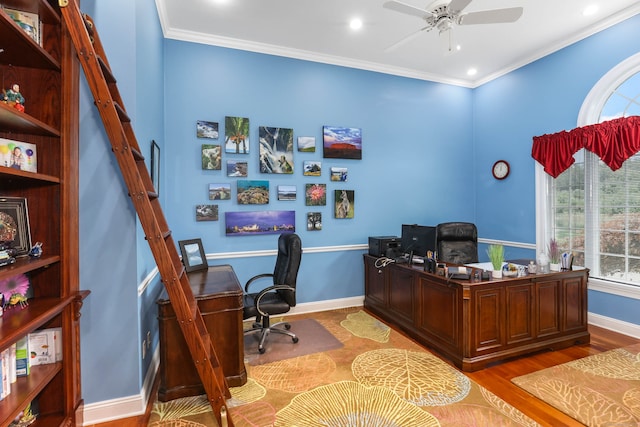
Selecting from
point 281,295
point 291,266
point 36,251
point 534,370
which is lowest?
point 534,370

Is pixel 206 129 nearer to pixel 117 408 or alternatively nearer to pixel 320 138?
pixel 320 138

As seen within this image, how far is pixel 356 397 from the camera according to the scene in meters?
2.31

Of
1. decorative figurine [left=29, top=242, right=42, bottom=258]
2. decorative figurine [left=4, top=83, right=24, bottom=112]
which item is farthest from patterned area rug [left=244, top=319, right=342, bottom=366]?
decorative figurine [left=4, top=83, right=24, bottom=112]

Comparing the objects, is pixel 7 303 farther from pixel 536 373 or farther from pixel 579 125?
pixel 579 125

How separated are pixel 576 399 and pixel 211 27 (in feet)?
15.9

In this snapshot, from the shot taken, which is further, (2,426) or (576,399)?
(576,399)

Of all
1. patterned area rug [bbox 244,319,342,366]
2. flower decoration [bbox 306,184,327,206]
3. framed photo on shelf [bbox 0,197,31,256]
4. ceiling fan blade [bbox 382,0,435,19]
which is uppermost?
ceiling fan blade [bbox 382,0,435,19]

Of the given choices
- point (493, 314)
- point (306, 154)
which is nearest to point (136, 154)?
point (306, 154)

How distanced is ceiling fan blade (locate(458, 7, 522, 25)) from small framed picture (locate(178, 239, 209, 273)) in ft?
11.0

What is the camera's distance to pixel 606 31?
11.5ft

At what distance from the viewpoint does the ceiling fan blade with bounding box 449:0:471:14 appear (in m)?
2.48

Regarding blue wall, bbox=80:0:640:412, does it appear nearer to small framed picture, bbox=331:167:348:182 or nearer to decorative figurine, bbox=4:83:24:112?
small framed picture, bbox=331:167:348:182

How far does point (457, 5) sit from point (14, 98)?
10.1 ft

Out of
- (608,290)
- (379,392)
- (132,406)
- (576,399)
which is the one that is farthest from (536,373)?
(132,406)
